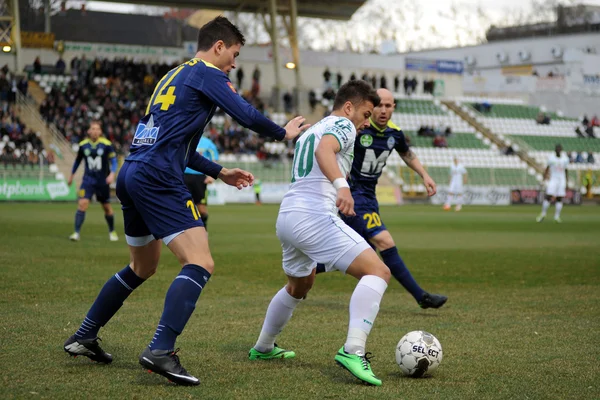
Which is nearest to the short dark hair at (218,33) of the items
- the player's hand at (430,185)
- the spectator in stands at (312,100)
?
the player's hand at (430,185)

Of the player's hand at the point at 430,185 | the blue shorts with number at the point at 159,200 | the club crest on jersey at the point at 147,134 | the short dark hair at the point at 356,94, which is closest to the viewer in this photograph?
the blue shorts with number at the point at 159,200

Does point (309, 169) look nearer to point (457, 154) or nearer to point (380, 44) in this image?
point (457, 154)

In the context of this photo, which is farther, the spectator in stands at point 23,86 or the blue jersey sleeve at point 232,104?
the spectator in stands at point 23,86

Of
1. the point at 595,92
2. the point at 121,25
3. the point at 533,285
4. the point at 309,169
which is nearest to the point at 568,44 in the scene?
the point at 595,92

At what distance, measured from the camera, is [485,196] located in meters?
45.1

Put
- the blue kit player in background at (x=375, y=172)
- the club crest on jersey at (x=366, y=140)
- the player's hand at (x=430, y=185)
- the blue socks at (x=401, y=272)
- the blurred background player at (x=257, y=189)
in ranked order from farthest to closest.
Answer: the blurred background player at (x=257, y=189)
the club crest on jersey at (x=366, y=140)
the blue kit player in background at (x=375, y=172)
the blue socks at (x=401, y=272)
the player's hand at (x=430, y=185)

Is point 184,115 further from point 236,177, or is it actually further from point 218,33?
point 236,177

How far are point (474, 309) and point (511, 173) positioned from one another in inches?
1602

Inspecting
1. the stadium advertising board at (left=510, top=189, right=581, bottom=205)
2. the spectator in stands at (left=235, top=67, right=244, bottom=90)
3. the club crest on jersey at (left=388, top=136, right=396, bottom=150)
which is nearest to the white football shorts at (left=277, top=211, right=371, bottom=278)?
the club crest on jersey at (left=388, top=136, right=396, bottom=150)

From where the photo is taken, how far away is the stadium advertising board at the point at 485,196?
4472 centimetres

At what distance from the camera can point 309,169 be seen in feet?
19.5

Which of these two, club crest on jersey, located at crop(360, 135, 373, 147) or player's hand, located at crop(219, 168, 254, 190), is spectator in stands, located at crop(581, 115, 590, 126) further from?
player's hand, located at crop(219, 168, 254, 190)

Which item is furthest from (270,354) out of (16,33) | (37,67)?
→ (37,67)

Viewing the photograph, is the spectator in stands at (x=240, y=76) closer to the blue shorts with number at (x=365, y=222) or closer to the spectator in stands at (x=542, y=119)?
the spectator in stands at (x=542, y=119)
